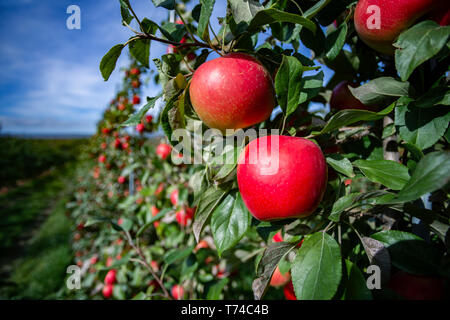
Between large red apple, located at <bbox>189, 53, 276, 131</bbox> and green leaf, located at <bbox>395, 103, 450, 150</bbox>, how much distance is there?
0.72 ft

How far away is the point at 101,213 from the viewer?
10.2 ft

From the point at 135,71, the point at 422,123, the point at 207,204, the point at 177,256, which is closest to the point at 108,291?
the point at 177,256

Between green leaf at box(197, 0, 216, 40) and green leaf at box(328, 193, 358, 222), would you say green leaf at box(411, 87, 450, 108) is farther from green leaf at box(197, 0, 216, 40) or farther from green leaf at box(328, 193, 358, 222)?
green leaf at box(197, 0, 216, 40)

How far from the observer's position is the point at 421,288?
43 centimetres

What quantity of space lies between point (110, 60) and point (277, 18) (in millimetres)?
287

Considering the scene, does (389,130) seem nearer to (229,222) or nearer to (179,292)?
(229,222)

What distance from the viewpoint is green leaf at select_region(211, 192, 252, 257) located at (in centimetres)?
49

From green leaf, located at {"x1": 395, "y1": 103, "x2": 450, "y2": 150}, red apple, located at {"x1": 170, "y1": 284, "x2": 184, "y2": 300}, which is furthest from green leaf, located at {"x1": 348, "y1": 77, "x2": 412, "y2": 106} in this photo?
red apple, located at {"x1": 170, "y1": 284, "x2": 184, "y2": 300}

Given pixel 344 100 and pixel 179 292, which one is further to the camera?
pixel 179 292

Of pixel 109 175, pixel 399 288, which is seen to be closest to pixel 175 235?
pixel 399 288

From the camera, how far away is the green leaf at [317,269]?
1.13ft

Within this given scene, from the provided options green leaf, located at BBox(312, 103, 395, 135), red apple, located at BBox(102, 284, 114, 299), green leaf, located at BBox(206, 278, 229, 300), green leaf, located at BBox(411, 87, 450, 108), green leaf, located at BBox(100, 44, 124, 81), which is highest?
green leaf, located at BBox(100, 44, 124, 81)
